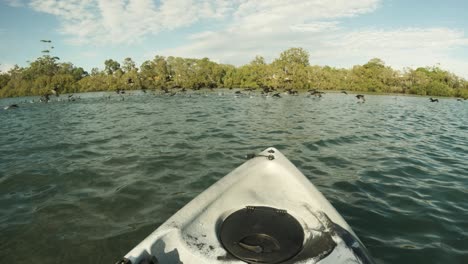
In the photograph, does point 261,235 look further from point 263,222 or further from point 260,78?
point 260,78

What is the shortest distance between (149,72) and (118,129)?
73449mm

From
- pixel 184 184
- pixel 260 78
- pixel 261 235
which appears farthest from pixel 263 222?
pixel 260 78

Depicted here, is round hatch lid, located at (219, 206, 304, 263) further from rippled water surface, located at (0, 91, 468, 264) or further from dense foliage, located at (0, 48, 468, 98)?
dense foliage, located at (0, 48, 468, 98)

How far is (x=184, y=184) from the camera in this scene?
721 cm

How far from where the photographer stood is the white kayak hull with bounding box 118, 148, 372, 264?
3.11m

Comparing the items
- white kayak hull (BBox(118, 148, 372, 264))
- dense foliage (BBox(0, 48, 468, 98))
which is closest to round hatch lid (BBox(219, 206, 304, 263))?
white kayak hull (BBox(118, 148, 372, 264))

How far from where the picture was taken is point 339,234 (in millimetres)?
3486

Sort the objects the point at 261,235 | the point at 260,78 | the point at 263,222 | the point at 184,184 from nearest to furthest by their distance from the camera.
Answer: the point at 261,235, the point at 263,222, the point at 184,184, the point at 260,78

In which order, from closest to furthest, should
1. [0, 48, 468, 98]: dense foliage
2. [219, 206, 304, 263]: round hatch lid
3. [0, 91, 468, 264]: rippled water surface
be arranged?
[219, 206, 304, 263]: round hatch lid, [0, 91, 468, 264]: rippled water surface, [0, 48, 468, 98]: dense foliage

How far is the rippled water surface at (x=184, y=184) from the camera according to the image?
4.79m

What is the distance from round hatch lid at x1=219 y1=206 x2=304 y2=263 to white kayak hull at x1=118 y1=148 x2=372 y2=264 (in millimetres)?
27

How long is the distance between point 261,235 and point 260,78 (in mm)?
78241

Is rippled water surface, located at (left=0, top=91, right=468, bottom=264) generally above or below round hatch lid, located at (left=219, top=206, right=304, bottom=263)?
below

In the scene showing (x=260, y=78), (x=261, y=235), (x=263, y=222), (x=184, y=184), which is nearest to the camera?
(x=261, y=235)
